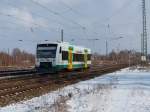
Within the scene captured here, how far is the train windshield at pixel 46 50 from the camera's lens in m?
40.6

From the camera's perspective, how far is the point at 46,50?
40.8 metres

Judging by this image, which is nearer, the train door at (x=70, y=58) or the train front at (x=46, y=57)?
the train front at (x=46, y=57)

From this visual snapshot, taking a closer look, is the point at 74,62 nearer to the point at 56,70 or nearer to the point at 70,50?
the point at 70,50

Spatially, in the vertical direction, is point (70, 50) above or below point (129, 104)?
above

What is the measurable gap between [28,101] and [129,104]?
4.57m

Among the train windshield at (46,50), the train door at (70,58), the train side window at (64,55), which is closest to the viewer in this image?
the train windshield at (46,50)

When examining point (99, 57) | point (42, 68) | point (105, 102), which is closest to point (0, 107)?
point (105, 102)

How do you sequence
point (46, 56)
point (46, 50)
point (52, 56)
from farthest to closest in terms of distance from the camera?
point (46, 50), point (46, 56), point (52, 56)

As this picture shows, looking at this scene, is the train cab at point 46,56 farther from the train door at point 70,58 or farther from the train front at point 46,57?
the train door at point 70,58

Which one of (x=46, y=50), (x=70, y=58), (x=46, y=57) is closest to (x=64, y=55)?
(x=46, y=50)

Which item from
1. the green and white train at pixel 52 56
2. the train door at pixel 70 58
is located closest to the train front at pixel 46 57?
the green and white train at pixel 52 56

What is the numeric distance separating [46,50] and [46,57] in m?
0.72

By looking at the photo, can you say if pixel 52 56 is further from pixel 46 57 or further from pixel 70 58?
pixel 70 58

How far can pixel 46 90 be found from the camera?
23234 millimetres
